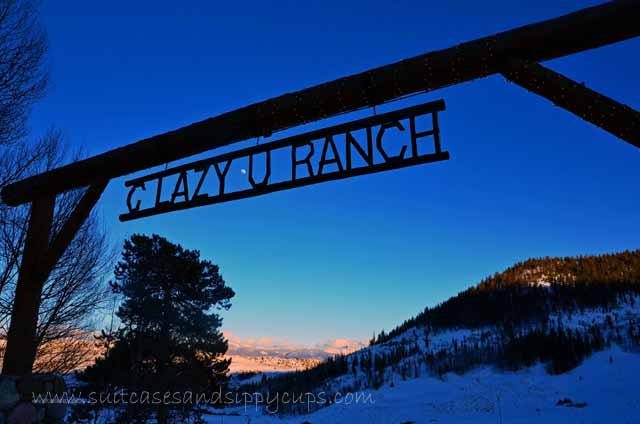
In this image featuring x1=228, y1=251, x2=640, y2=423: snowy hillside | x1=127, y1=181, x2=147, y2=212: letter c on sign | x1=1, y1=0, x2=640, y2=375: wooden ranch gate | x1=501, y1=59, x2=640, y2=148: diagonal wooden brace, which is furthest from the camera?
x1=228, y1=251, x2=640, y2=423: snowy hillside

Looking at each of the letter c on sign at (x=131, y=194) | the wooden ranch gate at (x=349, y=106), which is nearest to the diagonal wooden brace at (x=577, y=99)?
the wooden ranch gate at (x=349, y=106)

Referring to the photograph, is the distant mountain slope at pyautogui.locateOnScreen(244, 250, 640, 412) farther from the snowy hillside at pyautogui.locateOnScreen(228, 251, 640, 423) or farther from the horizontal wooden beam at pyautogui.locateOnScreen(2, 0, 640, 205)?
the horizontal wooden beam at pyautogui.locateOnScreen(2, 0, 640, 205)

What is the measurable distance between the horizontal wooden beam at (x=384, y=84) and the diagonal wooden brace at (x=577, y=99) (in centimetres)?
20

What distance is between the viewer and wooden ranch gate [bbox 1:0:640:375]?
368 centimetres

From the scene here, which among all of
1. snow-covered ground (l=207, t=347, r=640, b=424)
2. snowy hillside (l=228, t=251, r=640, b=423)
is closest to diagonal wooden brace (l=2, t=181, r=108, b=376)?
snow-covered ground (l=207, t=347, r=640, b=424)

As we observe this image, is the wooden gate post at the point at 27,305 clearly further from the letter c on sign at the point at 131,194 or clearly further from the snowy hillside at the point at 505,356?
the snowy hillside at the point at 505,356

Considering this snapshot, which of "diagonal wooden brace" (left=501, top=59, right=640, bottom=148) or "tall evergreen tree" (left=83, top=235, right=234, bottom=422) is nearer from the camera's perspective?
"diagonal wooden brace" (left=501, top=59, right=640, bottom=148)

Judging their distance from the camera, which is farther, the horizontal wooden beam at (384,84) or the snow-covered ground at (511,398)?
the snow-covered ground at (511,398)

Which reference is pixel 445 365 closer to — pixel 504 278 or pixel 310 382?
pixel 310 382

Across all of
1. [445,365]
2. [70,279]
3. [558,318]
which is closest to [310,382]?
[445,365]

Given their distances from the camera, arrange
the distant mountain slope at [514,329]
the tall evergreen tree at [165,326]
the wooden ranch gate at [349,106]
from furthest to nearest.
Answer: the distant mountain slope at [514,329] < the tall evergreen tree at [165,326] < the wooden ranch gate at [349,106]

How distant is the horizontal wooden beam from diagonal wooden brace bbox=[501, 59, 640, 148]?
0.20 meters

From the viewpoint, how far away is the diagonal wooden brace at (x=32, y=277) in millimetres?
6395

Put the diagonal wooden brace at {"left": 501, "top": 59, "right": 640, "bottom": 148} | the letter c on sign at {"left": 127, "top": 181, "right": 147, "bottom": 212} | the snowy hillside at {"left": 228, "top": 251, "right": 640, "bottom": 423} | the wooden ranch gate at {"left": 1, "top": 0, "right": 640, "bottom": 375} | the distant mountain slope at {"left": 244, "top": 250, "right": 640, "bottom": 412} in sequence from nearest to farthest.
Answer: the diagonal wooden brace at {"left": 501, "top": 59, "right": 640, "bottom": 148}, the wooden ranch gate at {"left": 1, "top": 0, "right": 640, "bottom": 375}, the letter c on sign at {"left": 127, "top": 181, "right": 147, "bottom": 212}, the snowy hillside at {"left": 228, "top": 251, "right": 640, "bottom": 423}, the distant mountain slope at {"left": 244, "top": 250, "right": 640, "bottom": 412}
